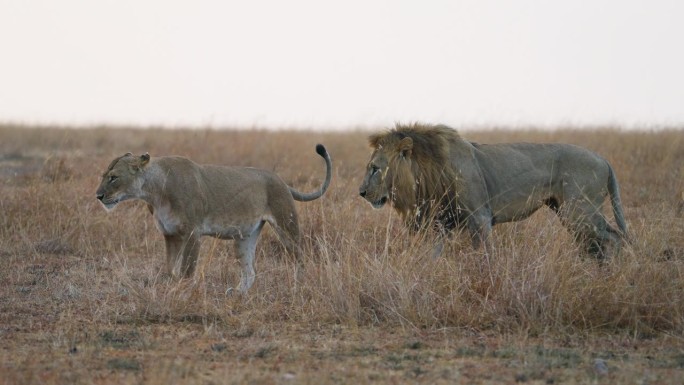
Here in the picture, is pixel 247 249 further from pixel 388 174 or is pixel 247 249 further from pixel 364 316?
pixel 364 316

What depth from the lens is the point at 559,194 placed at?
8938 millimetres

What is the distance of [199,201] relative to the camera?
328 inches

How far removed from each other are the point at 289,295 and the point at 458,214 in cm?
163

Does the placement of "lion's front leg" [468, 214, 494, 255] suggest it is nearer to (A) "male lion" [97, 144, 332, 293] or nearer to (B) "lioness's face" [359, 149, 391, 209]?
(B) "lioness's face" [359, 149, 391, 209]

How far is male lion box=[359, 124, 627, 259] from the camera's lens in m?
8.45

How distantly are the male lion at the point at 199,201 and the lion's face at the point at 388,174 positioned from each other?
1.93 ft

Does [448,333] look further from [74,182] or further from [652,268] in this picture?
[74,182]

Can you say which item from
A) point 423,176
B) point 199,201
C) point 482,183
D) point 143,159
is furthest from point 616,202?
point 143,159

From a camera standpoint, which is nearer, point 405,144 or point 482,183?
point 405,144

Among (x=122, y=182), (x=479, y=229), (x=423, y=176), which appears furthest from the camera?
(x=423, y=176)

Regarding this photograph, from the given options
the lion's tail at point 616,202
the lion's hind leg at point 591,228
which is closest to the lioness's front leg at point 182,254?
the lion's hind leg at point 591,228

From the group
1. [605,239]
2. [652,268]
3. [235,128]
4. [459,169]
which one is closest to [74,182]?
[459,169]

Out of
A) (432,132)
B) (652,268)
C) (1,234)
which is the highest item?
(432,132)

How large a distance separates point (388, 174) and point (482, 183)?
2.54 feet
